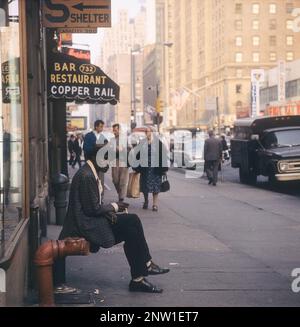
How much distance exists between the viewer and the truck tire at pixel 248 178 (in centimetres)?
2303

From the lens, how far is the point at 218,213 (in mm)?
14516

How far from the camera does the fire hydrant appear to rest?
6.30 m

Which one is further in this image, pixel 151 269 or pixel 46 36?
pixel 46 36

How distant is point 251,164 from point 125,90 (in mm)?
164705

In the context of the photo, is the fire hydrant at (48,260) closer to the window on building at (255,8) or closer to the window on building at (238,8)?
the window on building at (238,8)

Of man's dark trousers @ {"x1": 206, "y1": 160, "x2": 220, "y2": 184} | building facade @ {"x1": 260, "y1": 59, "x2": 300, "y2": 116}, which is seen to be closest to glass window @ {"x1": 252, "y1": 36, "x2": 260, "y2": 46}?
building facade @ {"x1": 260, "y1": 59, "x2": 300, "y2": 116}

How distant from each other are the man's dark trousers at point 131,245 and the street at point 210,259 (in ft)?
1.03

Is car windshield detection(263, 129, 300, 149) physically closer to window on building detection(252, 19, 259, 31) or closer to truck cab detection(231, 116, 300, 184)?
truck cab detection(231, 116, 300, 184)

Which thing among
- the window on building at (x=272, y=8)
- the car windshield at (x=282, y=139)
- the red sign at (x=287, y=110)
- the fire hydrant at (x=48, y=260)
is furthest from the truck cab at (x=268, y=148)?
the window on building at (x=272, y=8)

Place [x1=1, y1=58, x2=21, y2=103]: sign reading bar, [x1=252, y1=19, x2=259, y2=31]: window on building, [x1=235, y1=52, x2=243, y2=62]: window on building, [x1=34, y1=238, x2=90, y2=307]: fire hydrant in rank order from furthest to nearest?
[x1=235, y1=52, x2=243, y2=62]: window on building → [x1=252, y1=19, x2=259, y2=31]: window on building → [x1=1, y1=58, x2=21, y2=103]: sign reading bar → [x1=34, y1=238, x2=90, y2=307]: fire hydrant

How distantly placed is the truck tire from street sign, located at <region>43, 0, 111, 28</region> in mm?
12478

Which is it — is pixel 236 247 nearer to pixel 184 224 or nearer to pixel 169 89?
pixel 184 224
